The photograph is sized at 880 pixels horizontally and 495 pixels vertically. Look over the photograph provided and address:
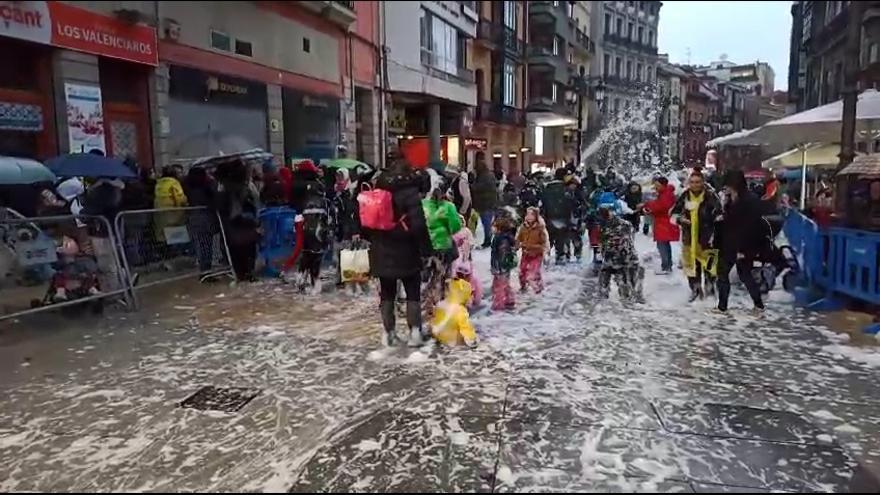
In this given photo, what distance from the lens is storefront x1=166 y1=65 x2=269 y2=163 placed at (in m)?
4.81

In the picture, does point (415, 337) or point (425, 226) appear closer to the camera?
point (425, 226)

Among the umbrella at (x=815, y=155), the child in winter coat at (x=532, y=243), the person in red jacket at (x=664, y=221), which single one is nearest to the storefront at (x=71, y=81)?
the child in winter coat at (x=532, y=243)

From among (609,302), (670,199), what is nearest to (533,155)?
(670,199)

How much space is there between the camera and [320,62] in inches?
229

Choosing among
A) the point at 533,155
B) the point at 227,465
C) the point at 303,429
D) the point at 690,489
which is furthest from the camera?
the point at 533,155

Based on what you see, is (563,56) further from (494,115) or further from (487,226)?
(494,115)

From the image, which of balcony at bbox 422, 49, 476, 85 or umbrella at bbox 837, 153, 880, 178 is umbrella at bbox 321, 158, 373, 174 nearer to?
balcony at bbox 422, 49, 476, 85

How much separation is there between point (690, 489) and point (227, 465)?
7.53ft

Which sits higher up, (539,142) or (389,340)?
(539,142)

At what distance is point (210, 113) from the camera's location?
5.51 meters

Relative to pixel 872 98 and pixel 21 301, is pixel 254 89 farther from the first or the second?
pixel 872 98

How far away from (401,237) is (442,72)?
105 inches

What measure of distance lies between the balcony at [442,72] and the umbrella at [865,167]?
4380mm

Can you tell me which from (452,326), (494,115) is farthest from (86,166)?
(494,115)
